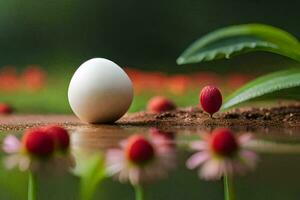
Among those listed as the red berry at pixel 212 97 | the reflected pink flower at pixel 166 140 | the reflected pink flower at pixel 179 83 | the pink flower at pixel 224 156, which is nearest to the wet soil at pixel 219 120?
the red berry at pixel 212 97

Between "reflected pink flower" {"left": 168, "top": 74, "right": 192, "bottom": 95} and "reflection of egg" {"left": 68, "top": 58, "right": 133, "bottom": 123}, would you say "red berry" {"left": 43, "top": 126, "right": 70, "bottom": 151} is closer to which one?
"reflection of egg" {"left": 68, "top": 58, "right": 133, "bottom": 123}

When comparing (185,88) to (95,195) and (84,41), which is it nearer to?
(84,41)

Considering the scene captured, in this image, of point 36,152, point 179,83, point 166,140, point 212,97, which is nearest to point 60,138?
point 36,152

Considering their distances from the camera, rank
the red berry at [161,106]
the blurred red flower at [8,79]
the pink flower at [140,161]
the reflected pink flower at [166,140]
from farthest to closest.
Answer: the blurred red flower at [8,79] < the red berry at [161,106] < the reflected pink flower at [166,140] < the pink flower at [140,161]

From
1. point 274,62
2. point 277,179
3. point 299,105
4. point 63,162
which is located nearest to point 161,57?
point 274,62

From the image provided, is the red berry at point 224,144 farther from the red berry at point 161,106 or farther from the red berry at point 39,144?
the red berry at point 161,106
